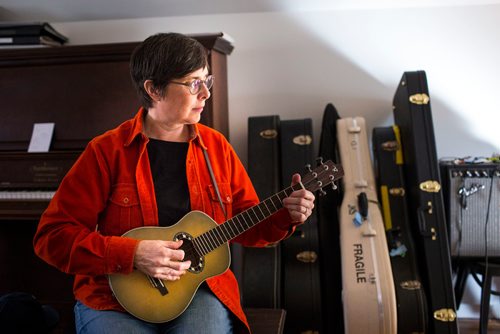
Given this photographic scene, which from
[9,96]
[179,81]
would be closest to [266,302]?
[179,81]

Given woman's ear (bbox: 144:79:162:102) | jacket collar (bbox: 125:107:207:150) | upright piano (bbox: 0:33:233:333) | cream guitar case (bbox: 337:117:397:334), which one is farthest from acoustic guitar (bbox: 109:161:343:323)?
upright piano (bbox: 0:33:233:333)

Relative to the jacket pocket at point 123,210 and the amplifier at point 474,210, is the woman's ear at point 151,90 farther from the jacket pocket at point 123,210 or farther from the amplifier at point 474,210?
the amplifier at point 474,210

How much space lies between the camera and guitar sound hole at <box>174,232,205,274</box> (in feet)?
4.14

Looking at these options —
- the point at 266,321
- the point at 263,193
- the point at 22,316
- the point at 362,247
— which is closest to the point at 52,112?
the point at 263,193

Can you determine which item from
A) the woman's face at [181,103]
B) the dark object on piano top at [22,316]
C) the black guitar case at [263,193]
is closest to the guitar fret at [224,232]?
the woman's face at [181,103]

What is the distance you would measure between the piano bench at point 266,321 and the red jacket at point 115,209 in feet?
0.58

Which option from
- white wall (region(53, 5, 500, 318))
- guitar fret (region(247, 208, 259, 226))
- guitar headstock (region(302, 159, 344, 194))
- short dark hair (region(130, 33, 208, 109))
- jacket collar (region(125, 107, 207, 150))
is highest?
white wall (region(53, 5, 500, 318))

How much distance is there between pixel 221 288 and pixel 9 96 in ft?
5.73

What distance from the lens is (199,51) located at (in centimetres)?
129

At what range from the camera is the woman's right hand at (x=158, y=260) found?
1.17m

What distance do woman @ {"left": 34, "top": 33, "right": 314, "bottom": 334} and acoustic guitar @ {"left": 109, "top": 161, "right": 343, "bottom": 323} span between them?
28 millimetres

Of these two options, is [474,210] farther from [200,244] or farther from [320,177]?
[200,244]

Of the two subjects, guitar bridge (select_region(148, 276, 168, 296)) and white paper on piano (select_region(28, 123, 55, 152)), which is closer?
guitar bridge (select_region(148, 276, 168, 296))

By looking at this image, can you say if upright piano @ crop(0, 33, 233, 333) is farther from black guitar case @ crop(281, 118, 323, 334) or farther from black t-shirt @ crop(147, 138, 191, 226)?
black t-shirt @ crop(147, 138, 191, 226)
